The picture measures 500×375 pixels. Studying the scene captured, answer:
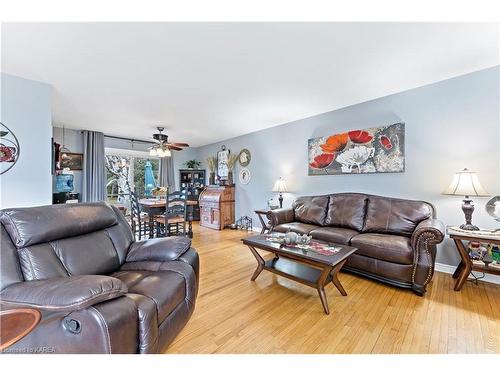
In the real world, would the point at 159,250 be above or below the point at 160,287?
above

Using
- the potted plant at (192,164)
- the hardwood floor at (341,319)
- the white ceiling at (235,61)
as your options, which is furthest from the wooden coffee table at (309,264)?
the potted plant at (192,164)

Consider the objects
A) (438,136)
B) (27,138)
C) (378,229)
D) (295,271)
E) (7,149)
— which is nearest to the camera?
(295,271)

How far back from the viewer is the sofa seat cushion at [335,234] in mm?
2658

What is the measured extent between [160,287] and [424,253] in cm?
241

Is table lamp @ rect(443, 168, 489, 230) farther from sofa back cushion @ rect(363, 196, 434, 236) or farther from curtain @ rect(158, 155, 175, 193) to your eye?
curtain @ rect(158, 155, 175, 193)

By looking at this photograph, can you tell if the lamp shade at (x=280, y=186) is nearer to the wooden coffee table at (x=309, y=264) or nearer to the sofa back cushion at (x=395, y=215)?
the sofa back cushion at (x=395, y=215)

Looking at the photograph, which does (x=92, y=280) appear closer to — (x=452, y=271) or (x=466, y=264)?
(x=466, y=264)

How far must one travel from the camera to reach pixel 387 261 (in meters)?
2.30

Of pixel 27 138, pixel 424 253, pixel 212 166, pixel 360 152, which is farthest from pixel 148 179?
pixel 424 253

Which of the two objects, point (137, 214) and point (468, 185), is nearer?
point (468, 185)

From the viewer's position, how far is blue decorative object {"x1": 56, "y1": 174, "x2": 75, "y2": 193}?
439 centimetres

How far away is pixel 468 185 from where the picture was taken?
2.27m
